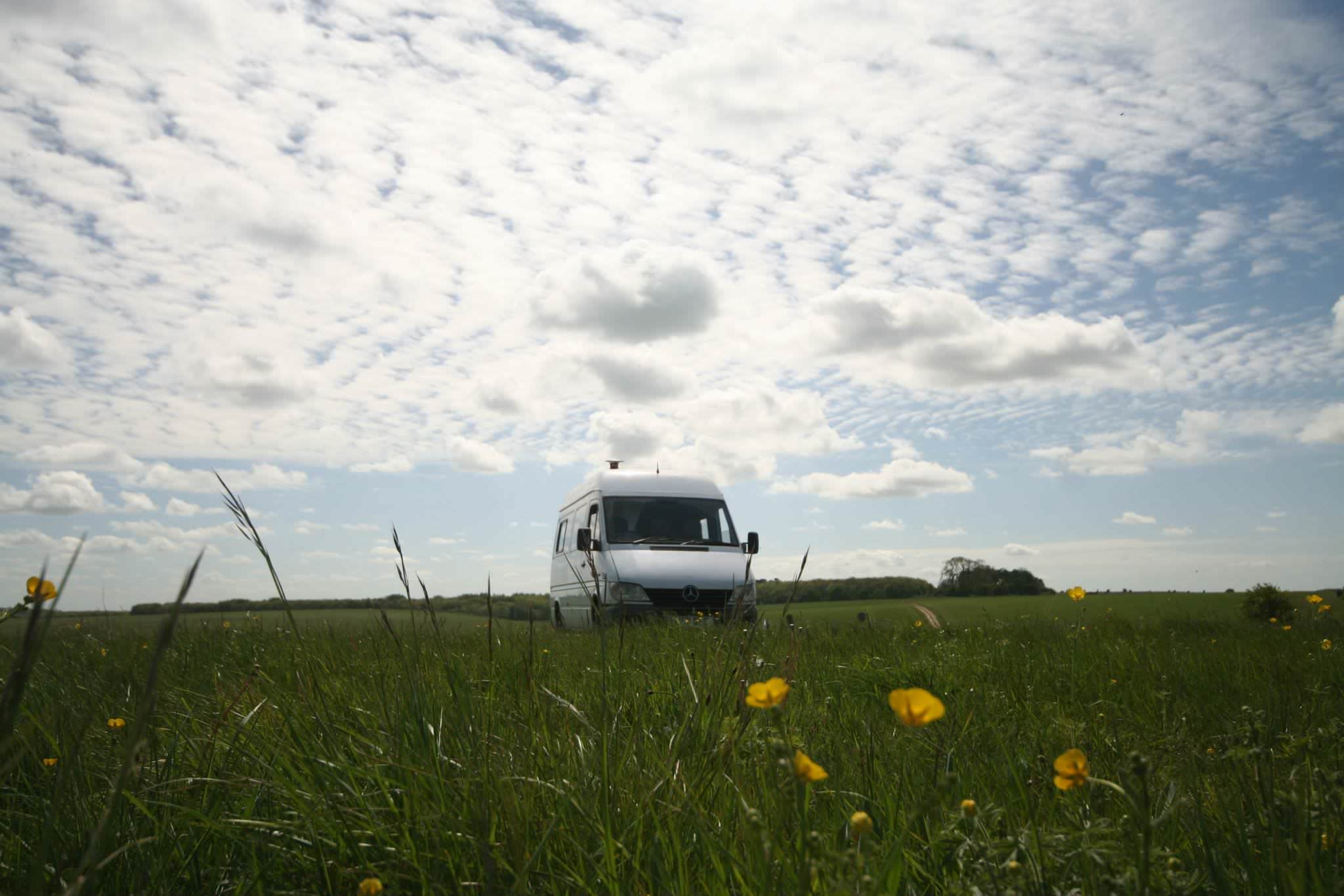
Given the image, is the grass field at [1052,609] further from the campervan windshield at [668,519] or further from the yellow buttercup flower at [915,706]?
the yellow buttercup flower at [915,706]

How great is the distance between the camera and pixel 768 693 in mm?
1261

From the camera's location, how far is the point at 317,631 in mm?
6289

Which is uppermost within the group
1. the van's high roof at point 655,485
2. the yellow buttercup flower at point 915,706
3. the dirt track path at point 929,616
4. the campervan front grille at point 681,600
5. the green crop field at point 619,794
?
the van's high roof at point 655,485

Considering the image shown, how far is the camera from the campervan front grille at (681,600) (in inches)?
433

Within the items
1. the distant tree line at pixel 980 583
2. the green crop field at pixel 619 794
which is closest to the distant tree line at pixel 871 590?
the distant tree line at pixel 980 583

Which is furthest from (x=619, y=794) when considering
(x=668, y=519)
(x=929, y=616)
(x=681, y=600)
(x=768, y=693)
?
(x=668, y=519)

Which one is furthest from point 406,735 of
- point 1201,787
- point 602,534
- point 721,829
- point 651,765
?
point 602,534

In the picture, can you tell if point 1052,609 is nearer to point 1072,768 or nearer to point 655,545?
point 655,545

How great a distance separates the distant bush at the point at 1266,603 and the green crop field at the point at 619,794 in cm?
858

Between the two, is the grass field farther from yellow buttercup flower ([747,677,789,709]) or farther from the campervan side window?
yellow buttercup flower ([747,677,789,709])

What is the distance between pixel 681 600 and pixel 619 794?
9360 millimetres

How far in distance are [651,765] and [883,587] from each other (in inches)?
763

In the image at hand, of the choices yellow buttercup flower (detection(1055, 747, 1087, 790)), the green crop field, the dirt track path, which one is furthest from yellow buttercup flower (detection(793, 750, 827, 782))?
the dirt track path

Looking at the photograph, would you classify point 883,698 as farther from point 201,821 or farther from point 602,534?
point 602,534
